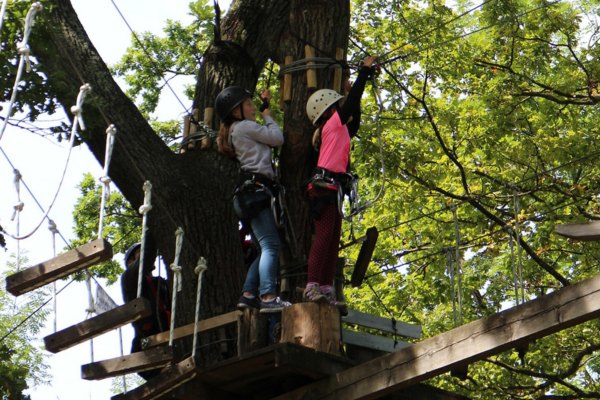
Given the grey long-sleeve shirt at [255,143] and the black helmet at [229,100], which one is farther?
the black helmet at [229,100]

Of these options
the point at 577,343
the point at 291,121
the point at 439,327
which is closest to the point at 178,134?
the point at 439,327

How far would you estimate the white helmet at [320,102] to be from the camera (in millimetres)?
7262

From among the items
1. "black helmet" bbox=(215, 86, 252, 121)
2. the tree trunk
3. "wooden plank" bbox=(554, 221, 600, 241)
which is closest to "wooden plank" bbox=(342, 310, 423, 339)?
the tree trunk

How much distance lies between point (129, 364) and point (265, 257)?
1.01m

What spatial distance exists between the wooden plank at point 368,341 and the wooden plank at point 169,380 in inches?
44.7

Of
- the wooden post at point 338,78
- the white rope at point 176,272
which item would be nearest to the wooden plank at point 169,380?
the white rope at point 176,272

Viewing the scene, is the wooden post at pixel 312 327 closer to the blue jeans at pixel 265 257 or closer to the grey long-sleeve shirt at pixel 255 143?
the blue jeans at pixel 265 257

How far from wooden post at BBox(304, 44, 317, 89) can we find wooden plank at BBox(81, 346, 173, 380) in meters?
2.35

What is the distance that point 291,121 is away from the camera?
7742 mm

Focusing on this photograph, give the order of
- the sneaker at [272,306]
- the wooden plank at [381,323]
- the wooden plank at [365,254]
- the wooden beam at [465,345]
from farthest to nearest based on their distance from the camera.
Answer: the wooden plank at [365,254] → the wooden plank at [381,323] → the sneaker at [272,306] → the wooden beam at [465,345]

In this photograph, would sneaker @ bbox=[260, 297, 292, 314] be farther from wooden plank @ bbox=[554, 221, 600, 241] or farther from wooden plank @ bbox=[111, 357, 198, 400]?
wooden plank @ bbox=[554, 221, 600, 241]

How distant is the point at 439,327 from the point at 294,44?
20.6 ft

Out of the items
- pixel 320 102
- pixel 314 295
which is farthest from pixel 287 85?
pixel 314 295

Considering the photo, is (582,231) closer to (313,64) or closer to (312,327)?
(312,327)
